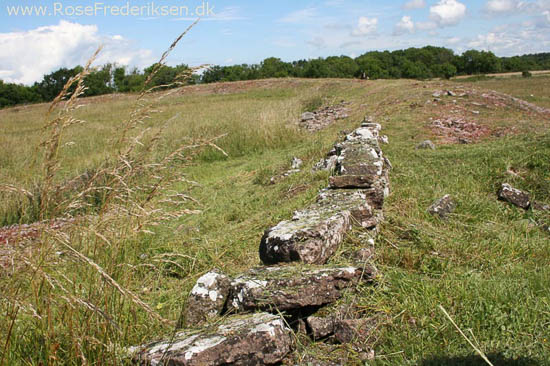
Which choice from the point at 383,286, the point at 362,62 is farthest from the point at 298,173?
the point at 362,62

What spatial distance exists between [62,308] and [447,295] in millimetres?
2487

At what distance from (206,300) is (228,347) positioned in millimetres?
629

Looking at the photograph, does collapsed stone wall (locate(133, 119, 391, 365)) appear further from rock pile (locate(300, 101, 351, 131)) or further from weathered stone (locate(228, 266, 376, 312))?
rock pile (locate(300, 101, 351, 131))

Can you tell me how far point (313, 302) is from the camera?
273 cm

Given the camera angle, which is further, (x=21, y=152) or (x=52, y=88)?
(x=52, y=88)

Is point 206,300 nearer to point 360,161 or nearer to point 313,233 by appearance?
point 313,233

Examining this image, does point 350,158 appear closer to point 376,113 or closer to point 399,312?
point 399,312

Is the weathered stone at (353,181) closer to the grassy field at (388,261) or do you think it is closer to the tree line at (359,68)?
the grassy field at (388,261)

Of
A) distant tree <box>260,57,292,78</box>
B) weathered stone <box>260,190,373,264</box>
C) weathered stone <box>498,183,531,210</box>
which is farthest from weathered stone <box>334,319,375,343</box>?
distant tree <box>260,57,292,78</box>

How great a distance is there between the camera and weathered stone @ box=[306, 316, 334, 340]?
2.69m

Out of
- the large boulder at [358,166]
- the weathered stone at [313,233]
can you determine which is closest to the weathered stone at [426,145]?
the large boulder at [358,166]

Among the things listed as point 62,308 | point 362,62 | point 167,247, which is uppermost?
point 362,62

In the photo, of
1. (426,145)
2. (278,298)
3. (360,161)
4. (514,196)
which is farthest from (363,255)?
(426,145)

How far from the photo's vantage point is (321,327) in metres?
2.70
